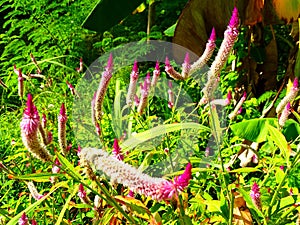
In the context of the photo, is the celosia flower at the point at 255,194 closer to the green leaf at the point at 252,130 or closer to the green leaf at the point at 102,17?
the green leaf at the point at 252,130

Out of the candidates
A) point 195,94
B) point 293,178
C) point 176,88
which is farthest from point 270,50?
point 293,178

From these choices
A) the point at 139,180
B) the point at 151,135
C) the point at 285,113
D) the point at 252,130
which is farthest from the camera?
the point at 252,130

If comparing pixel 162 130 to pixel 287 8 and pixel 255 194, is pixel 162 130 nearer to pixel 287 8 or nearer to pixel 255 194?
pixel 255 194

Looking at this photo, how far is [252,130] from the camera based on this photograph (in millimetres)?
1842

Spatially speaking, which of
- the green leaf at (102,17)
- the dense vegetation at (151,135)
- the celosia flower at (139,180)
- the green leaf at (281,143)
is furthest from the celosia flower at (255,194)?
the green leaf at (102,17)

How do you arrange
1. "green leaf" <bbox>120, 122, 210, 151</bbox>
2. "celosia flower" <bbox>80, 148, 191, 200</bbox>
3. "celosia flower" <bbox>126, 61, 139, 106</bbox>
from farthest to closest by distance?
"celosia flower" <bbox>126, 61, 139, 106</bbox>, "green leaf" <bbox>120, 122, 210, 151</bbox>, "celosia flower" <bbox>80, 148, 191, 200</bbox>

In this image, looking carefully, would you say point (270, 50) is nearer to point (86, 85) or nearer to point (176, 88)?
point (176, 88)

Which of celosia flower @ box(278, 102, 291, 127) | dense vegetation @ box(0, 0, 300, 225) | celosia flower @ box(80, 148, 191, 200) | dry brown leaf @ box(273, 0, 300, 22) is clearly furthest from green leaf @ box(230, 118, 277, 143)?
celosia flower @ box(80, 148, 191, 200)

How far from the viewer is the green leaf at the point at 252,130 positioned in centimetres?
182

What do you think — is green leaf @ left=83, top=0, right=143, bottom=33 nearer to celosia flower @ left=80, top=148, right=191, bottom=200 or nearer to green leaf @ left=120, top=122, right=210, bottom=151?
green leaf @ left=120, top=122, right=210, bottom=151

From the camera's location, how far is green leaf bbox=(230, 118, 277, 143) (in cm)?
182

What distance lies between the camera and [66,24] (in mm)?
4707

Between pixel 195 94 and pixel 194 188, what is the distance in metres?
1.60

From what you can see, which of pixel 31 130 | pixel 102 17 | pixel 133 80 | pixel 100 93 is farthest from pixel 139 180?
pixel 102 17
